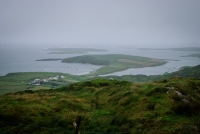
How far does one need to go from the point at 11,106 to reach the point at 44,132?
9660 mm

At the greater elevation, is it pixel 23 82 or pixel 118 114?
pixel 118 114

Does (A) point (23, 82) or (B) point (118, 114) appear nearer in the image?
(B) point (118, 114)

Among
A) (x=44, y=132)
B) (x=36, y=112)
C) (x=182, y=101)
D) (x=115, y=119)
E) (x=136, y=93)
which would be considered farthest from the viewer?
(x=136, y=93)

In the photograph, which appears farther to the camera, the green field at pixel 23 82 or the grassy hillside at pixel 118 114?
the green field at pixel 23 82

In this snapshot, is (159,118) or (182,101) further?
(182,101)

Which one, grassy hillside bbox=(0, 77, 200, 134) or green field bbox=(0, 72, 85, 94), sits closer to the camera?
grassy hillside bbox=(0, 77, 200, 134)

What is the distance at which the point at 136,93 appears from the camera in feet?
103

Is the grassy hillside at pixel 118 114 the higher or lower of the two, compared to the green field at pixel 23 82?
higher

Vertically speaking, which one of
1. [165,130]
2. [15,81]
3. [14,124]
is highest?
[165,130]

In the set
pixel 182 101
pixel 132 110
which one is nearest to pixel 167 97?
pixel 182 101

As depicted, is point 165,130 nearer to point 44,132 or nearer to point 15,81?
point 44,132

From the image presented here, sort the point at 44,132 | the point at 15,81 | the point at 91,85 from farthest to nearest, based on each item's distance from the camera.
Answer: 1. the point at 15,81
2. the point at 91,85
3. the point at 44,132

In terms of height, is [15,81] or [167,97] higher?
[167,97]

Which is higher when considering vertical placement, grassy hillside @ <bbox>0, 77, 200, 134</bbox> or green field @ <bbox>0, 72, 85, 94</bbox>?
grassy hillside @ <bbox>0, 77, 200, 134</bbox>
